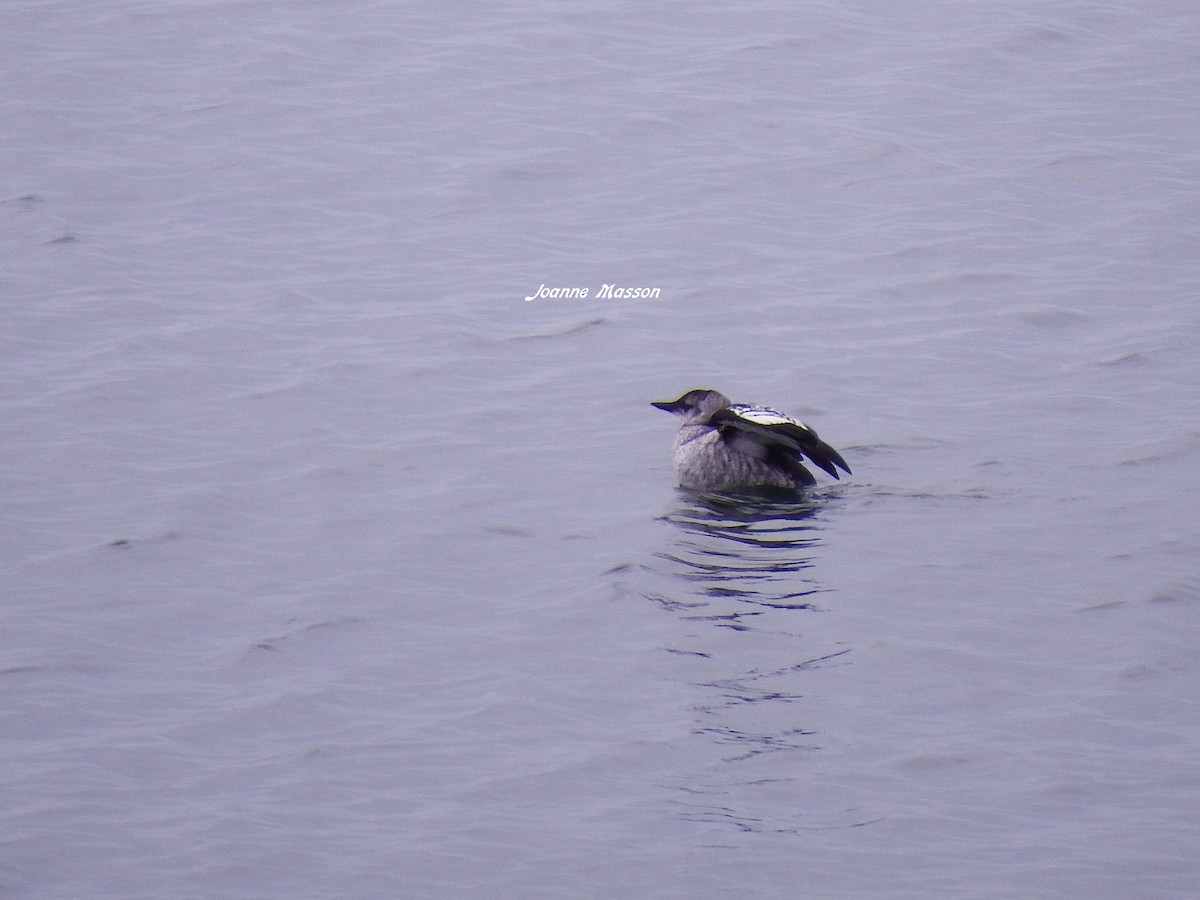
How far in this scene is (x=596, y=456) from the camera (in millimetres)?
11773

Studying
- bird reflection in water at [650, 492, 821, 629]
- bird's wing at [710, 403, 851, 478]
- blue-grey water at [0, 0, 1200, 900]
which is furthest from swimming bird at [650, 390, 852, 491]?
blue-grey water at [0, 0, 1200, 900]

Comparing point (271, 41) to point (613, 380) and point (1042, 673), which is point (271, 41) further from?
point (1042, 673)

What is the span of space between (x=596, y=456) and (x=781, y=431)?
1.38 m

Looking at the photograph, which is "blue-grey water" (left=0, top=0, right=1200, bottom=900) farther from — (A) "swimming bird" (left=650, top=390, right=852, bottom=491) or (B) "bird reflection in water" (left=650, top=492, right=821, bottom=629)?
(A) "swimming bird" (left=650, top=390, right=852, bottom=491)

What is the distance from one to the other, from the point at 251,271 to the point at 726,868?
9.34 metres

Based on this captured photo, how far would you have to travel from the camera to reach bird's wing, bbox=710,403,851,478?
10.8 meters

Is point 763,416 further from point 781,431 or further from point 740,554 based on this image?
point 740,554

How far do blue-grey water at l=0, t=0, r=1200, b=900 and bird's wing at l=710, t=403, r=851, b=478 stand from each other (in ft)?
0.84

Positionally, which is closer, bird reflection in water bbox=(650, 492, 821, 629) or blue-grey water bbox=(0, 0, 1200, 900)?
blue-grey water bbox=(0, 0, 1200, 900)

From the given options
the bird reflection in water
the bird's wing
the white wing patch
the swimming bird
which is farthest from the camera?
the swimming bird

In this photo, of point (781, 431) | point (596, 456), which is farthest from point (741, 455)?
point (596, 456)

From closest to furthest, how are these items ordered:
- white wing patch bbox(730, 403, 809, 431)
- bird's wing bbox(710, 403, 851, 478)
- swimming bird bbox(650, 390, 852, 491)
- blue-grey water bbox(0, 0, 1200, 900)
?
blue-grey water bbox(0, 0, 1200, 900) < bird's wing bbox(710, 403, 851, 478) < white wing patch bbox(730, 403, 809, 431) < swimming bird bbox(650, 390, 852, 491)

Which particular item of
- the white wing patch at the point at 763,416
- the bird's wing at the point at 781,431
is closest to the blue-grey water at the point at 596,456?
the bird's wing at the point at 781,431

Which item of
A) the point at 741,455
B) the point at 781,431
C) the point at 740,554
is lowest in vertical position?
the point at 740,554
